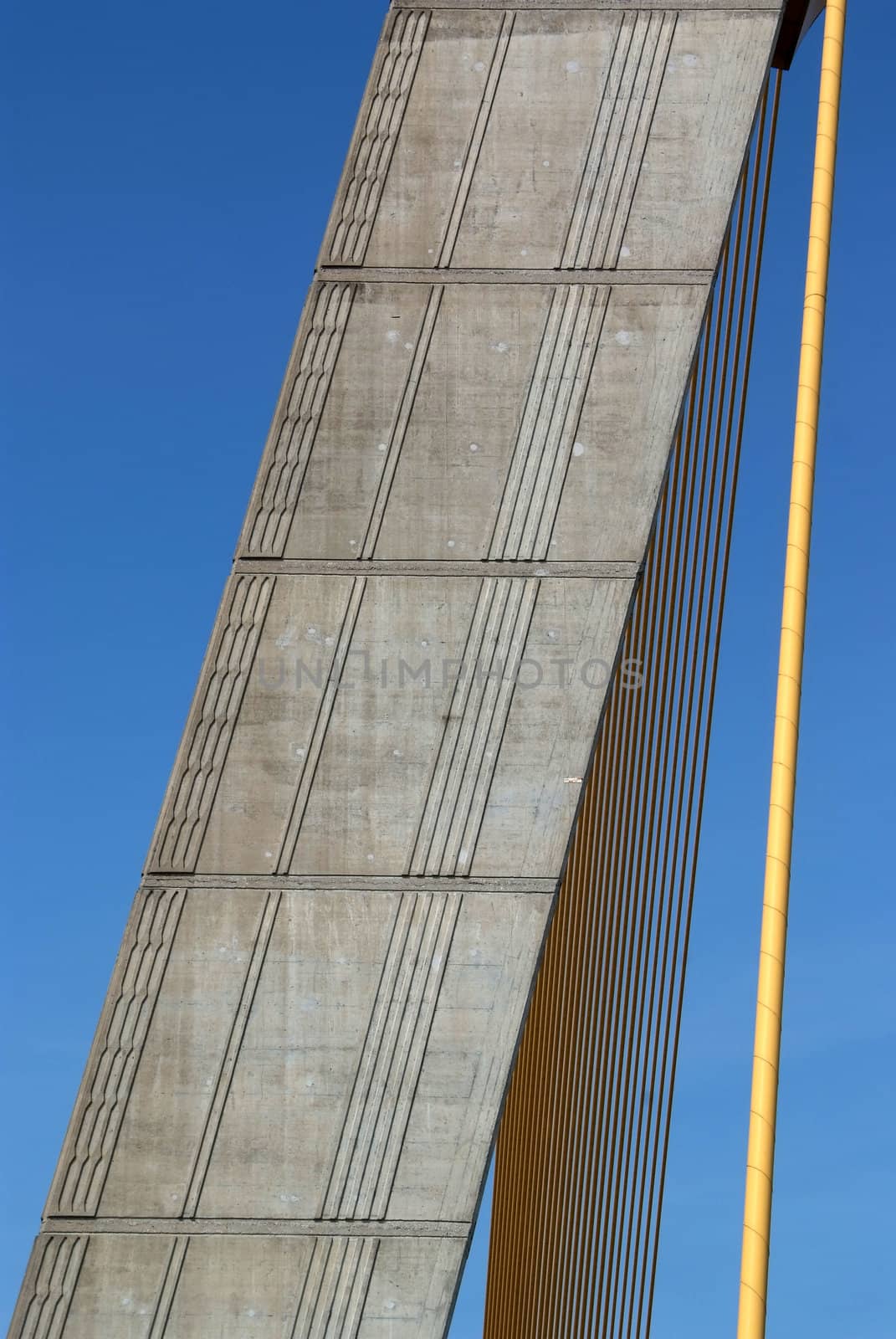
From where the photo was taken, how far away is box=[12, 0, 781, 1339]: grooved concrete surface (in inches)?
267

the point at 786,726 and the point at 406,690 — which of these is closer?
the point at 786,726

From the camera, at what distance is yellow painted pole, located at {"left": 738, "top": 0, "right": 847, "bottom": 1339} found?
647 centimetres

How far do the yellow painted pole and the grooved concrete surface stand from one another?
36 centimetres

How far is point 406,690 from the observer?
7.26 meters

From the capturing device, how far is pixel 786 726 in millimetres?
7078

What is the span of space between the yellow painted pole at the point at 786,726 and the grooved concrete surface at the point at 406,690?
360 mm

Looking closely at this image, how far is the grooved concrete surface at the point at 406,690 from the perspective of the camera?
6777 millimetres

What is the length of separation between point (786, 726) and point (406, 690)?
1389 mm

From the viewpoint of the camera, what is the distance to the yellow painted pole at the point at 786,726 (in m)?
6.47

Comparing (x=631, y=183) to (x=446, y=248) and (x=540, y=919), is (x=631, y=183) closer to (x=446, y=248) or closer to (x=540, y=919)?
(x=446, y=248)

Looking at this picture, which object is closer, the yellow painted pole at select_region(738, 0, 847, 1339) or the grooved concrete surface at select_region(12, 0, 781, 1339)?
the yellow painted pole at select_region(738, 0, 847, 1339)

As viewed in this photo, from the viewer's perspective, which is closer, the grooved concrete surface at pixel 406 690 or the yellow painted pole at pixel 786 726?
the yellow painted pole at pixel 786 726

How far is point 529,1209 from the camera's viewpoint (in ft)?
26.8

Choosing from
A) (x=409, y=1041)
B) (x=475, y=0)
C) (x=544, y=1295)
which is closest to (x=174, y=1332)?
(x=409, y=1041)
